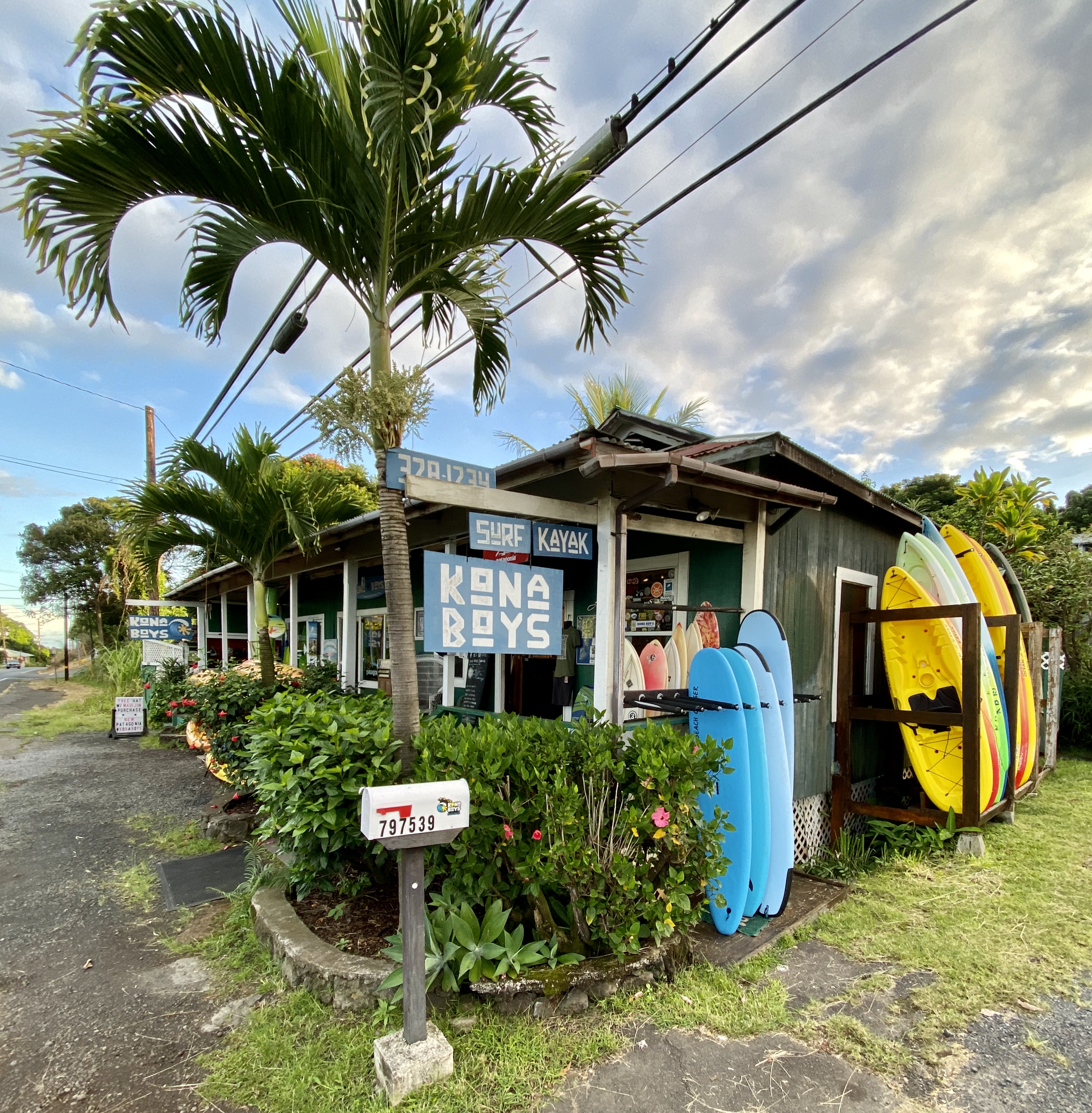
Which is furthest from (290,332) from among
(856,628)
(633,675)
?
(856,628)

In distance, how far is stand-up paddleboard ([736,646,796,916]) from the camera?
364cm

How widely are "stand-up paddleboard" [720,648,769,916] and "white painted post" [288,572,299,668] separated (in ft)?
21.1

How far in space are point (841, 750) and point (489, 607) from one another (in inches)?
148

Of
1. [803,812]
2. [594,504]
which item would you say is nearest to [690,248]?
[594,504]

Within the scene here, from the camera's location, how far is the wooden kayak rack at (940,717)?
452 centimetres

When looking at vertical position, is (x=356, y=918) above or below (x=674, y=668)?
below

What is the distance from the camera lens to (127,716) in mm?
10766

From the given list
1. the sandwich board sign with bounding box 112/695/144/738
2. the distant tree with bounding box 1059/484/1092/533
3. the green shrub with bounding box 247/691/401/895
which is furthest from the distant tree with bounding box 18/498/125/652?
the distant tree with bounding box 1059/484/1092/533

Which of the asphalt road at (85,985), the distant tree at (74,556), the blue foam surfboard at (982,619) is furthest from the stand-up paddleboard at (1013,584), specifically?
the distant tree at (74,556)

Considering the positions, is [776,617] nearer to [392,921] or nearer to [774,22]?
[392,921]

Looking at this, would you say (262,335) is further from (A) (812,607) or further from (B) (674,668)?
(A) (812,607)

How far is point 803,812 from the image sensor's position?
4902 millimetres

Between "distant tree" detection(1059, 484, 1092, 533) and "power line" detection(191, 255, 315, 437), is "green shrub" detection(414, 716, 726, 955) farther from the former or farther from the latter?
"distant tree" detection(1059, 484, 1092, 533)

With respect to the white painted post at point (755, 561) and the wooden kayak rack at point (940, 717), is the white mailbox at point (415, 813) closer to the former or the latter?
the white painted post at point (755, 561)
